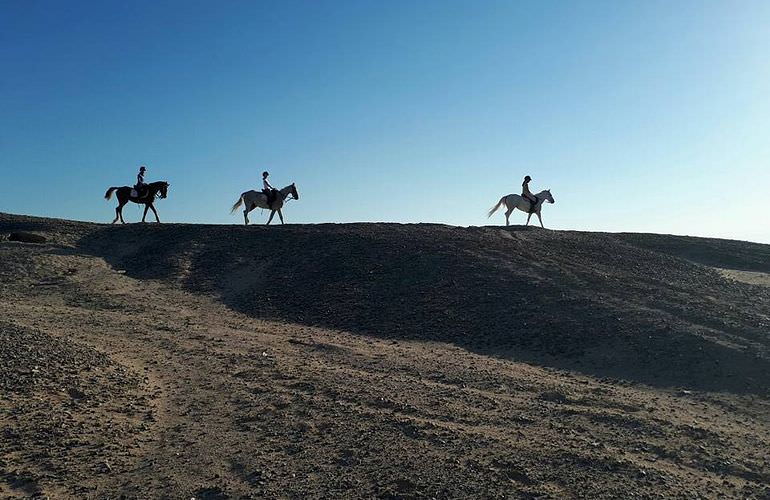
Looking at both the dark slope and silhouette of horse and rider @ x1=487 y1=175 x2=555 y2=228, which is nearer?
the dark slope

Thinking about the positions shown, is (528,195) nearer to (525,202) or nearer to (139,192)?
(525,202)

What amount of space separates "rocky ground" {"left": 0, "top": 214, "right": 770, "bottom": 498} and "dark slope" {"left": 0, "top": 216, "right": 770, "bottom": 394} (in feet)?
0.28

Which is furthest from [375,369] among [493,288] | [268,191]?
[268,191]

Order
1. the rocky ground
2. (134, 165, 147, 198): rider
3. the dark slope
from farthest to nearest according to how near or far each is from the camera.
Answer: (134, 165, 147, 198): rider
the dark slope
the rocky ground

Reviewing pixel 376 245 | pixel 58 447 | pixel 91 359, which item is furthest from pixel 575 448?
pixel 376 245

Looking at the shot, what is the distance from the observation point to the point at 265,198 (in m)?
27.3

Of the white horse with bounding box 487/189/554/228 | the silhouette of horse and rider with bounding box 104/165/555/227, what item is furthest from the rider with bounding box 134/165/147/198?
the white horse with bounding box 487/189/554/228

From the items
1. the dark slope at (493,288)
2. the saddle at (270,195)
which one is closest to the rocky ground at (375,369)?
the dark slope at (493,288)

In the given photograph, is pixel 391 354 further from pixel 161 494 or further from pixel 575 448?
pixel 161 494

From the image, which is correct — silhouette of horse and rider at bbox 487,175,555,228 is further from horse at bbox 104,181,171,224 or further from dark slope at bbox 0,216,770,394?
horse at bbox 104,181,171,224

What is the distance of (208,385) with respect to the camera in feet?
33.3

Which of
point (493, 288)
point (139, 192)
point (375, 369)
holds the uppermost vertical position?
point (139, 192)

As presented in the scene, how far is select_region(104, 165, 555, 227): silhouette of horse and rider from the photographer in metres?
26.3

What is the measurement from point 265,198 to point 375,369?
17.3 metres
